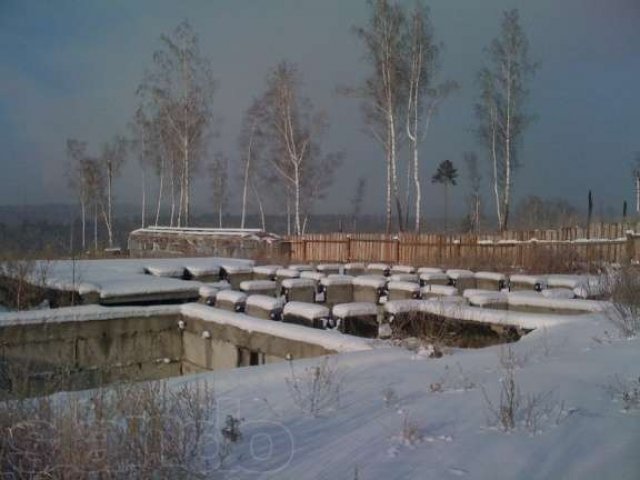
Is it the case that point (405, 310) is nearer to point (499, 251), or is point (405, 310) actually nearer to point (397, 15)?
point (499, 251)

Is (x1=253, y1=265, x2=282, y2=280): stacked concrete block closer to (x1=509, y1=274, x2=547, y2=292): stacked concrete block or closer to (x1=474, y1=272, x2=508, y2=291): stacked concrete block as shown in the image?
(x1=474, y1=272, x2=508, y2=291): stacked concrete block

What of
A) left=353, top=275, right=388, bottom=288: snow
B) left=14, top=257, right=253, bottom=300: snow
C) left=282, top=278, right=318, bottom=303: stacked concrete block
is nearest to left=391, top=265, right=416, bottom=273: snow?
left=353, top=275, right=388, bottom=288: snow

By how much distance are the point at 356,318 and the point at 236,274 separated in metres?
5.50

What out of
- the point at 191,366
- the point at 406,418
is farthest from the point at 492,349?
the point at 191,366

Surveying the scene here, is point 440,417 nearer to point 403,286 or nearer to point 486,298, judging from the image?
point 486,298

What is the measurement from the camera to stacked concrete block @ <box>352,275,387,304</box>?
35.8 ft

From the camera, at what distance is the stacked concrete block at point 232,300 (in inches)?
357

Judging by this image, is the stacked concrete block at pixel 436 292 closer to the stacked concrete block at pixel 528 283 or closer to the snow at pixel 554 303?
A: the snow at pixel 554 303

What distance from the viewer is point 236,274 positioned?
12812mm

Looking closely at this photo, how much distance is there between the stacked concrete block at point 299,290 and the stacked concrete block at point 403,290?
146 centimetres

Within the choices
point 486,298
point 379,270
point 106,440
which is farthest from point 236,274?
point 106,440

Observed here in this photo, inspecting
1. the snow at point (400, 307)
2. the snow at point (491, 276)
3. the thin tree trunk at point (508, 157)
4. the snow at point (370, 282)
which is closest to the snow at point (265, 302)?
the snow at point (400, 307)

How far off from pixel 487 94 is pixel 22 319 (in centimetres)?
2411

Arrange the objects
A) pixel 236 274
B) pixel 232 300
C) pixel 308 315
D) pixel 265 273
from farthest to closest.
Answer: pixel 265 273 → pixel 236 274 → pixel 232 300 → pixel 308 315
